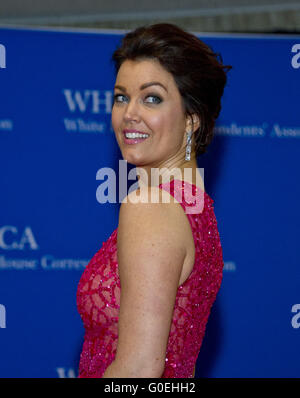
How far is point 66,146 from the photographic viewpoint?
3123 mm

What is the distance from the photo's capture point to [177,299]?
1428 millimetres

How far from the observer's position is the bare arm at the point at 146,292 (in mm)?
1256

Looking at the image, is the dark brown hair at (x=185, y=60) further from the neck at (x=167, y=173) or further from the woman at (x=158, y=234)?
the neck at (x=167, y=173)

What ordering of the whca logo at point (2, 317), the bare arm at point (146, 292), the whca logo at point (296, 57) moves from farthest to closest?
the whca logo at point (296, 57) < the whca logo at point (2, 317) < the bare arm at point (146, 292)

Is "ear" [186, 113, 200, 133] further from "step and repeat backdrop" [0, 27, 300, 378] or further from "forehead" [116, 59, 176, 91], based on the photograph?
"step and repeat backdrop" [0, 27, 300, 378]

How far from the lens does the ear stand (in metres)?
1.65

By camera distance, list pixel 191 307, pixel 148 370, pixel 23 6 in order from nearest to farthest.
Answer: pixel 148 370, pixel 191 307, pixel 23 6

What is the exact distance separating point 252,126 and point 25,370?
1.83 m

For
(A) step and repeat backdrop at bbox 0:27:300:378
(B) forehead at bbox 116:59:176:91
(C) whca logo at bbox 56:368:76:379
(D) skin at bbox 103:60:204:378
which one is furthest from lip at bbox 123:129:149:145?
(C) whca logo at bbox 56:368:76:379

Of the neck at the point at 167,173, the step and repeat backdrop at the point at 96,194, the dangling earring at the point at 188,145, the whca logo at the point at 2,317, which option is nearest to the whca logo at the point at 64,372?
the step and repeat backdrop at the point at 96,194

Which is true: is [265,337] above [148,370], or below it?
below

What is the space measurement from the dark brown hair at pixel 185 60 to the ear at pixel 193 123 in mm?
12

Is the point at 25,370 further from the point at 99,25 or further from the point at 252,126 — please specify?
the point at 99,25

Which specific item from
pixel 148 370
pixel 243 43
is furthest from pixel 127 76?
pixel 243 43
